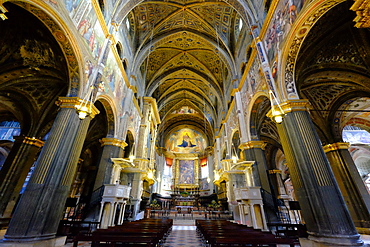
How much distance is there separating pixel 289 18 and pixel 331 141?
30.4 feet

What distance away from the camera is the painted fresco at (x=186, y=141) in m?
30.4

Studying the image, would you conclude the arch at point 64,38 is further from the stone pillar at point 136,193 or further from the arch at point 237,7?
the stone pillar at point 136,193

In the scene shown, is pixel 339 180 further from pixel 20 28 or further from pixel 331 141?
pixel 20 28

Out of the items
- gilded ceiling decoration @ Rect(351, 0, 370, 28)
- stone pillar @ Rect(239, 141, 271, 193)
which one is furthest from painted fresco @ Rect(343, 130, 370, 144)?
gilded ceiling decoration @ Rect(351, 0, 370, 28)

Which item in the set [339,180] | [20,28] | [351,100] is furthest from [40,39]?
[339,180]

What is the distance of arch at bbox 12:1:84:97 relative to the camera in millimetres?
4926

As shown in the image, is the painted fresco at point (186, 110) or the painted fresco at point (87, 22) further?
the painted fresco at point (186, 110)

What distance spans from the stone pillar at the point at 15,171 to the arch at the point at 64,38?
7382 millimetres

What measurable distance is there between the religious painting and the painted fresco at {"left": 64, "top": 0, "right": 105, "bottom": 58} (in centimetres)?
2487

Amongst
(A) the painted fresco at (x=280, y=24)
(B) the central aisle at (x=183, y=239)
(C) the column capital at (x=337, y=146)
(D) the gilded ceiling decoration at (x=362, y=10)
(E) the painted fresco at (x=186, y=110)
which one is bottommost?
(B) the central aisle at (x=183, y=239)

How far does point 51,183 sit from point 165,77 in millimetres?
15099

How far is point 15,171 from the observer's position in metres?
9.61

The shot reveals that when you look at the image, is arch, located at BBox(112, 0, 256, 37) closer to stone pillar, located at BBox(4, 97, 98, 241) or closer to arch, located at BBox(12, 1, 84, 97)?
arch, located at BBox(12, 1, 84, 97)

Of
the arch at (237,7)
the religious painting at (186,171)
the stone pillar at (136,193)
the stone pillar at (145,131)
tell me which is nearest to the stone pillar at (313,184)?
the arch at (237,7)
